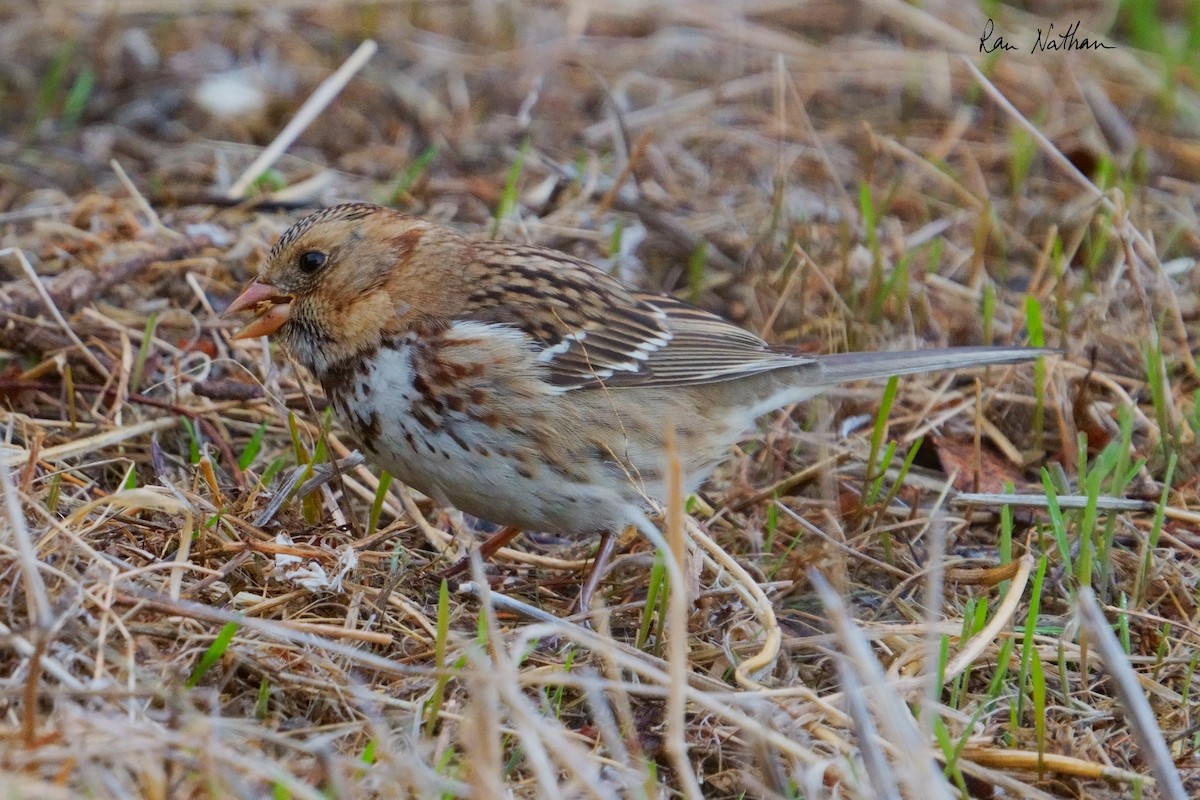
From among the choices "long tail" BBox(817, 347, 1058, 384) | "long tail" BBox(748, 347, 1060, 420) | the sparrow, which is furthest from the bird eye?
"long tail" BBox(817, 347, 1058, 384)

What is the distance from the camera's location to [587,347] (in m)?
3.65

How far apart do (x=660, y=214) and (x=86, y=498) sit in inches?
98.4

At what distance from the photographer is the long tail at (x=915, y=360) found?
12.5ft

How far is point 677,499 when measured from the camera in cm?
→ 251

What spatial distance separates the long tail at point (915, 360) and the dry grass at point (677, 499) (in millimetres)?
254

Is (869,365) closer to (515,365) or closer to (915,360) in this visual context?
(915,360)

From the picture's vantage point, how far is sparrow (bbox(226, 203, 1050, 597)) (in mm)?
3352

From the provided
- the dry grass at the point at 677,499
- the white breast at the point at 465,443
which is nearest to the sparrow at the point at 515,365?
the white breast at the point at 465,443

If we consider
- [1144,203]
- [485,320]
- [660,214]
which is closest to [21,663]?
[485,320]

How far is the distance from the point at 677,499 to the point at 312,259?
4.73 ft
